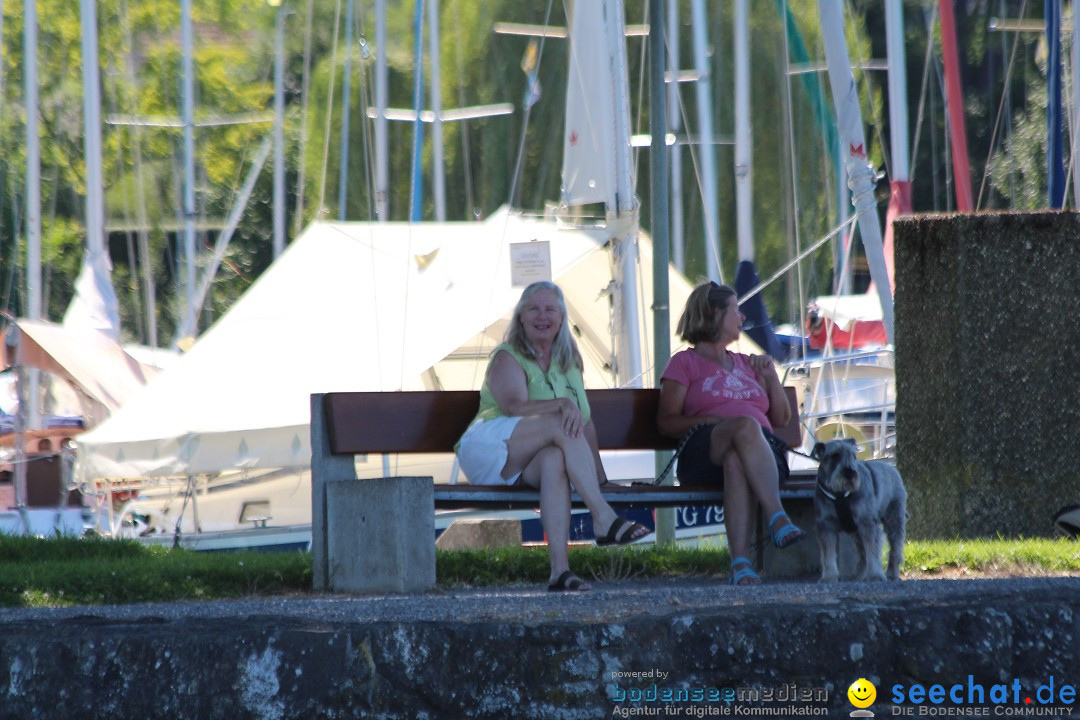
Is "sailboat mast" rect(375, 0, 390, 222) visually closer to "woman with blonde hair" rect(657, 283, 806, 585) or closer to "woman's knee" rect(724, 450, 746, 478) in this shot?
"woman with blonde hair" rect(657, 283, 806, 585)

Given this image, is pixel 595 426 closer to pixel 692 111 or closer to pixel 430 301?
pixel 430 301

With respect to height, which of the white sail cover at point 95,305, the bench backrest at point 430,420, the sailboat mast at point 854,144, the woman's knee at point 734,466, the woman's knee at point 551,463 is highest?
the sailboat mast at point 854,144

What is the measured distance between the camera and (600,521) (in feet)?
20.5

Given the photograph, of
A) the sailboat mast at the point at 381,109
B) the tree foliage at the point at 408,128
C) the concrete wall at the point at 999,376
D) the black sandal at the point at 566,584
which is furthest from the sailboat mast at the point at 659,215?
the sailboat mast at the point at 381,109

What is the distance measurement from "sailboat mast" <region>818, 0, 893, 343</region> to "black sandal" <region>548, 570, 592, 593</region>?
4.81 m

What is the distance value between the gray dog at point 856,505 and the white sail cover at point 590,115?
7.37 metres

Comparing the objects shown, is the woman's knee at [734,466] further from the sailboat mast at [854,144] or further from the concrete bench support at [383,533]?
the sailboat mast at [854,144]

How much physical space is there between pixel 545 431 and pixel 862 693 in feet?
7.76

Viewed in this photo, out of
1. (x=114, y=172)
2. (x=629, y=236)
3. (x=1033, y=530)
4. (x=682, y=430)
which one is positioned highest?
(x=114, y=172)

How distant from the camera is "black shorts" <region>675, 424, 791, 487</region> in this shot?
6617 mm

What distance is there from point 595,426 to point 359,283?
871 cm

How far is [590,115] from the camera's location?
13773 millimetres

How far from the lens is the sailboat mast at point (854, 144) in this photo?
10234mm

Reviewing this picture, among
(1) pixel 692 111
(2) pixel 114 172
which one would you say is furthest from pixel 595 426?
(2) pixel 114 172
